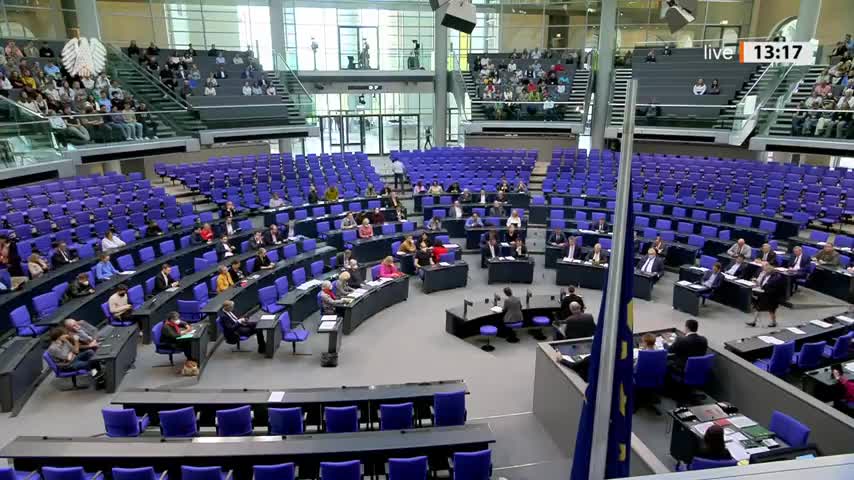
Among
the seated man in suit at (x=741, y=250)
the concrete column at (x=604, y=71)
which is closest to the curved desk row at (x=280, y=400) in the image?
the seated man in suit at (x=741, y=250)

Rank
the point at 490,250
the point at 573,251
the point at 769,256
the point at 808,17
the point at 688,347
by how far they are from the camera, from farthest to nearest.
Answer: the point at 808,17 < the point at 490,250 < the point at 573,251 < the point at 769,256 < the point at 688,347

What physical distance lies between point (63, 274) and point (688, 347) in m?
11.8

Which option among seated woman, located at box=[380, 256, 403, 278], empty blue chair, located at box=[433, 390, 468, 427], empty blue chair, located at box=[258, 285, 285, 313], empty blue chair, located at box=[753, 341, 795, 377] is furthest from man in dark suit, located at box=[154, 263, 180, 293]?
empty blue chair, located at box=[753, 341, 795, 377]

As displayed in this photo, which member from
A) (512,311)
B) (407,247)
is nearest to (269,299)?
(407,247)

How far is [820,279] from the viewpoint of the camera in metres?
13.4

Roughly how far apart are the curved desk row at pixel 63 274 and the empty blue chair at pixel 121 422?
4872 mm

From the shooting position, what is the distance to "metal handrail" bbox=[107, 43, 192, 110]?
931 inches

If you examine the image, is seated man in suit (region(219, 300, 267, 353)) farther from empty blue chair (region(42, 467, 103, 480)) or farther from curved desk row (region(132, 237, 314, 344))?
empty blue chair (region(42, 467, 103, 480))

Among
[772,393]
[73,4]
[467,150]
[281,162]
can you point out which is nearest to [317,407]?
[772,393]

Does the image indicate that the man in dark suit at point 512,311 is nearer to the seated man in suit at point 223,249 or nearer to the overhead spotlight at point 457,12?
the overhead spotlight at point 457,12

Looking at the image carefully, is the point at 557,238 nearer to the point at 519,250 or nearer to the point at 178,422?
the point at 519,250

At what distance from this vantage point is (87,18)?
23.6m

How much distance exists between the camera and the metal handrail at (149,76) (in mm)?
23641

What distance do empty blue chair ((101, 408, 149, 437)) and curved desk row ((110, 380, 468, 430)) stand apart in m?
0.32
